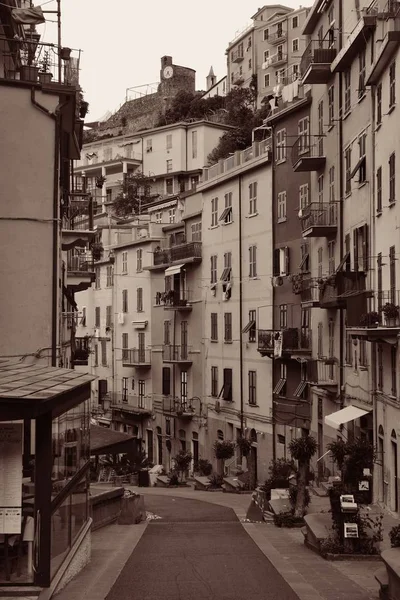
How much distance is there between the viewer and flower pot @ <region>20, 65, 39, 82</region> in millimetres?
28266

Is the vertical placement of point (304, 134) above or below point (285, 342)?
above

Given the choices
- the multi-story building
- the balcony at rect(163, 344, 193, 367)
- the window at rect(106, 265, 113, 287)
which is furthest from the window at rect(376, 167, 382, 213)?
the window at rect(106, 265, 113, 287)

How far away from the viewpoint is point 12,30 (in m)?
29.6

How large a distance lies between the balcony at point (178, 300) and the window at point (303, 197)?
52.2 ft

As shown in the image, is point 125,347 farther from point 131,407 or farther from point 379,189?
point 379,189

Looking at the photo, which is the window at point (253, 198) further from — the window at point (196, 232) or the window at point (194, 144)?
the window at point (194, 144)

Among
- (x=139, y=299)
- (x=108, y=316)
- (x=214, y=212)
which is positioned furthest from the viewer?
(x=108, y=316)

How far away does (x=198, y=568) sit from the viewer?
18.6 m

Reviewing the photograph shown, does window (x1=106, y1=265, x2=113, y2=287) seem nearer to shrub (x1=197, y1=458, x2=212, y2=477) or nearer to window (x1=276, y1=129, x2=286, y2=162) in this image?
shrub (x1=197, y1=458, x2=212, y2=477)

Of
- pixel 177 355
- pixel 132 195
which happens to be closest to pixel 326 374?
pixel 177 355

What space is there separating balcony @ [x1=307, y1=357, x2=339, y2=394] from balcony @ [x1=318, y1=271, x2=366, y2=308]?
2.23 m

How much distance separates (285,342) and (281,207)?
6.50 meters

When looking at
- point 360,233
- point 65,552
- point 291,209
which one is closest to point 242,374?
point 291,209

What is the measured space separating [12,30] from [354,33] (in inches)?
447
